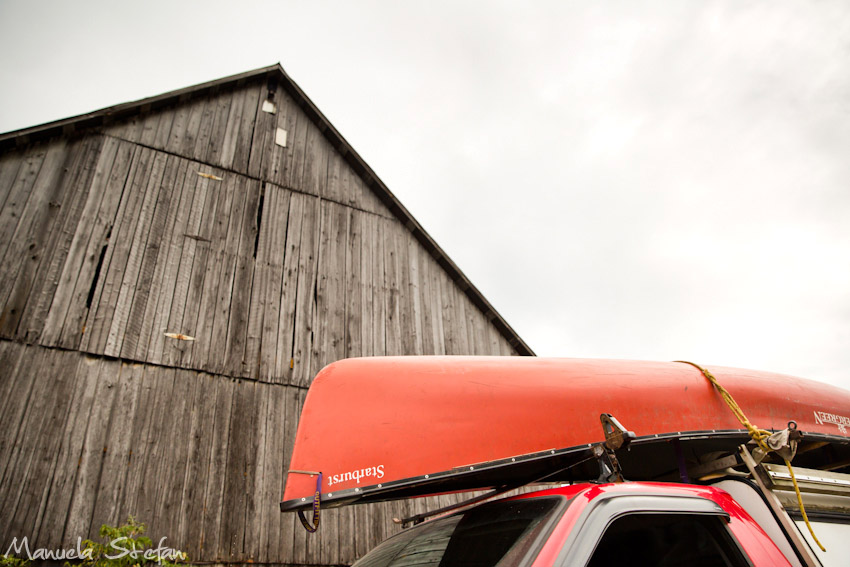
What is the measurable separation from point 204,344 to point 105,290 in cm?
143

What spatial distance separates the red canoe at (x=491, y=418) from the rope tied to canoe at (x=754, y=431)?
4 centimetres

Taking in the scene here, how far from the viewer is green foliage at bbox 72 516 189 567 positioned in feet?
17.7

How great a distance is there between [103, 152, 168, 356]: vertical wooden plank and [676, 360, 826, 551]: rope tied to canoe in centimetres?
655

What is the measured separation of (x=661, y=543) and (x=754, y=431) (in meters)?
0.98

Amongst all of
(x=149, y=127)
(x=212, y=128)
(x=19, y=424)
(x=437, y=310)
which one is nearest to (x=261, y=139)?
(x=212, y=128)

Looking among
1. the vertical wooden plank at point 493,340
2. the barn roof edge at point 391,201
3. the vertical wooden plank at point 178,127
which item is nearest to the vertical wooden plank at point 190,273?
the vertical wooden plank at point 178,127

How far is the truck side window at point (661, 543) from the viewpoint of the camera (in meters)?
2.44

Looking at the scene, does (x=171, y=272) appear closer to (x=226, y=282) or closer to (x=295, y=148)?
(x=226, y=282)

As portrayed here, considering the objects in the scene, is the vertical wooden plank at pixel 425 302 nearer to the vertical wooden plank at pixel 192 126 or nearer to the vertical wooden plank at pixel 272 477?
the vertical wooden plank at pixel 272 477

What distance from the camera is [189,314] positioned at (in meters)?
7.38

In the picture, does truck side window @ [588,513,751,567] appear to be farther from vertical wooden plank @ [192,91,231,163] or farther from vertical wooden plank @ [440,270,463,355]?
vertical wooden plank @ [192,91,231,163]

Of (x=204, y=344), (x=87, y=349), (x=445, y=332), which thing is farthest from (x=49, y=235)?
(x=445, y=332)

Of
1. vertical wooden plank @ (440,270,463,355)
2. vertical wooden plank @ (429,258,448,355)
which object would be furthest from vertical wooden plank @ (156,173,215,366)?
vertical wooden plank @ (440,270,463,355)

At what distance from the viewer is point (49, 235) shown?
271 inches
